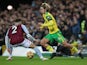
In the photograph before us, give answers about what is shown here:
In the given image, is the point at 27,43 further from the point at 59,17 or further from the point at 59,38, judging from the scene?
the point at 59,17

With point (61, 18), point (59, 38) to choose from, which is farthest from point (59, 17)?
point (59, 38)

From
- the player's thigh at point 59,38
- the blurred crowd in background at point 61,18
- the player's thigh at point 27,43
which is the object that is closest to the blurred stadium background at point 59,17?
the blurred crowd in background at point 61,18

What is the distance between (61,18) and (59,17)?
0.23 meters

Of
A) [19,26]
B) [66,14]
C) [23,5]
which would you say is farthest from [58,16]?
[19,26]

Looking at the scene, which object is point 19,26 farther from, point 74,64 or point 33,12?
point 33,12

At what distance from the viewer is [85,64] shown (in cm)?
1507

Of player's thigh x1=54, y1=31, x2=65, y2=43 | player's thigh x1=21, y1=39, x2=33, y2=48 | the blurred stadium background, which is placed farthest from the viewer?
the blurred stadium background

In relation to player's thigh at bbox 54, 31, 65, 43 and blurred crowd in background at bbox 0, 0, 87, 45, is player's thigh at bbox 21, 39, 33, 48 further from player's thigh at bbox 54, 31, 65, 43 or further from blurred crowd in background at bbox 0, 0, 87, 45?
blurred crowd in background at bbox 0, 0, 87, 45

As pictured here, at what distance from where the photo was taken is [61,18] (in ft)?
76.5

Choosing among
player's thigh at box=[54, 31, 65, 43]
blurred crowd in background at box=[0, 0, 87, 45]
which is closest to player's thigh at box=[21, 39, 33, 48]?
player's thigh at box=[54, 31, 65, 43]

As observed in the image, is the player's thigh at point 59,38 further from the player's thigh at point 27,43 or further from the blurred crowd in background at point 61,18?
the blurred crowd in background at point 61,18

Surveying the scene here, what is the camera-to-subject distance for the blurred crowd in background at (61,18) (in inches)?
893

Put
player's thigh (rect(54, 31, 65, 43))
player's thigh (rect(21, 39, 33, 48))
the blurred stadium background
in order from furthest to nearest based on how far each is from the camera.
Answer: the blurred stadium background < player's thigh (rect(54, 31, 65, 43)) < player's thigh (rect(21, 39, 33, 48))

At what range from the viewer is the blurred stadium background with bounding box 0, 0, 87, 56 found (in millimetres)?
22656
